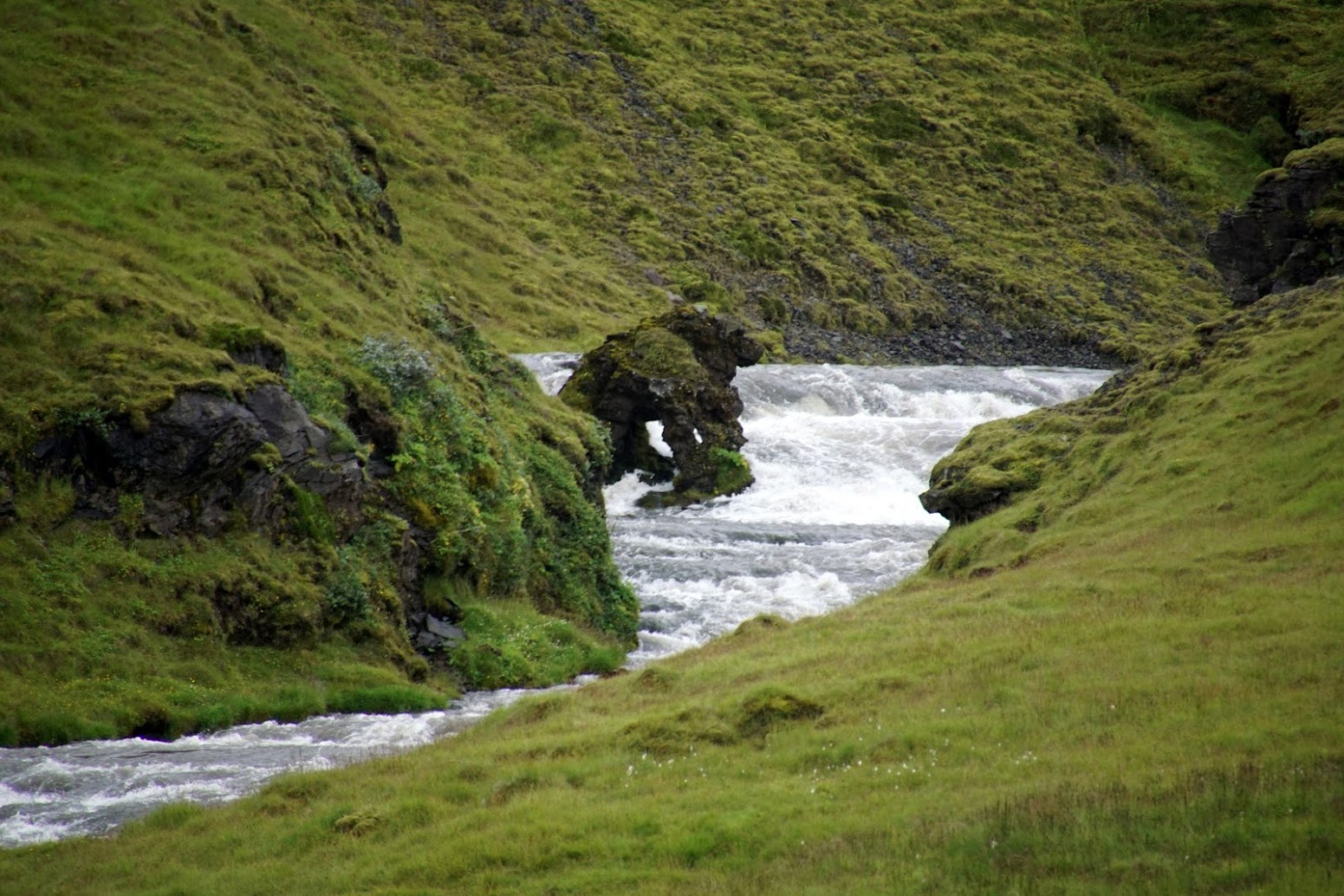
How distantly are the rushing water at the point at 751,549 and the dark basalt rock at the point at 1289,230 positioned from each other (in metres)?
12.6

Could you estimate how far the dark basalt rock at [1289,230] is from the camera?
110 ft

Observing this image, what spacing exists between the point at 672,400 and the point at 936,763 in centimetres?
3361

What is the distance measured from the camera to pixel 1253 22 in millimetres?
144000

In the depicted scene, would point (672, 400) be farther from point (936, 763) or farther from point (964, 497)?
point (936, 763)

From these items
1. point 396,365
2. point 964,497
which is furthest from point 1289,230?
point 396,365

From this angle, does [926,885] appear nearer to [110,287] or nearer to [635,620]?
[110,287]

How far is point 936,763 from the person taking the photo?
35.2ft

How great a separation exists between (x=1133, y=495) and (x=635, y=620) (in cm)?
1159

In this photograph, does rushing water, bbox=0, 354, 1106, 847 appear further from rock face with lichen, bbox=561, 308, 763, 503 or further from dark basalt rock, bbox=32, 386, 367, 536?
dark basalt rock, bbox=32, 386, 367, 536

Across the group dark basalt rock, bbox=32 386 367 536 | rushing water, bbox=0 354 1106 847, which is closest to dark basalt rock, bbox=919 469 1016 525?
rushing water, bbox=0 354 1106 847

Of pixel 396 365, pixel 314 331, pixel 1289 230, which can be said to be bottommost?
pixel 396 365

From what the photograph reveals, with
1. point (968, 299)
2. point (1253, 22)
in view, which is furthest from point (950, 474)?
point (1253, 22)

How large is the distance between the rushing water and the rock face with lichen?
1222 millimetres

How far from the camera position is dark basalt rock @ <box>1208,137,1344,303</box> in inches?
1315
